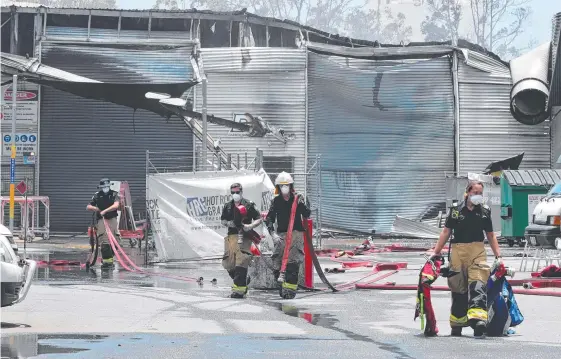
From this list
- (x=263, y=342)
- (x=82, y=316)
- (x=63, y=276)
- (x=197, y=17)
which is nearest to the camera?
(x=263, y=342)

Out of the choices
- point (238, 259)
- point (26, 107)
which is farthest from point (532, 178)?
point (238, 259)

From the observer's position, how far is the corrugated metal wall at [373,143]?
116 ft

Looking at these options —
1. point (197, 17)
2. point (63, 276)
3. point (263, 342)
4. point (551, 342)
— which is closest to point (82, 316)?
point (263, 342)

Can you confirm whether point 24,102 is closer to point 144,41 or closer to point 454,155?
point 144,41

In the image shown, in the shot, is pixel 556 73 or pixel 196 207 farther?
pixel 556 73

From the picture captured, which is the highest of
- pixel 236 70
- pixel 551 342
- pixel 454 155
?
pixel 236 70

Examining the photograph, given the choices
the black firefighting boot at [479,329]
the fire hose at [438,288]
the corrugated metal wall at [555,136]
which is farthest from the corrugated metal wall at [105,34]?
the black firefighting boot at [479,329]

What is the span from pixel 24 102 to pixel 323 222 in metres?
8.86

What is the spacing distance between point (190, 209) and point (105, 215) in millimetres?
2391

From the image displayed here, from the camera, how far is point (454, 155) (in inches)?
1416

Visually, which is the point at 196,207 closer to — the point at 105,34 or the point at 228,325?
the point at 228,325

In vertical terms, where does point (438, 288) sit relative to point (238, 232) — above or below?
below

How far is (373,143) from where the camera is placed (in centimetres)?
3556

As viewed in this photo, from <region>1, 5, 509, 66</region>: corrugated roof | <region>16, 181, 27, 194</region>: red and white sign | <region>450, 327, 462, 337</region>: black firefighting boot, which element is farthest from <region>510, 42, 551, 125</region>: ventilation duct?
<region>450, 327, 462, 337</region>: black firefighting boot
